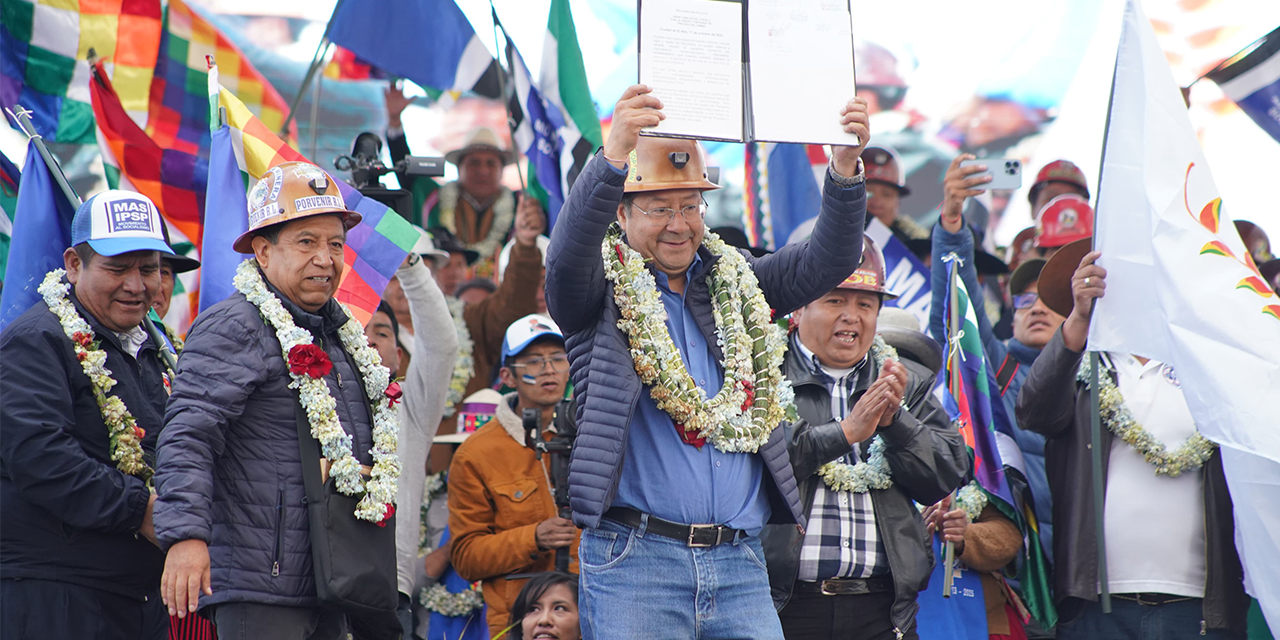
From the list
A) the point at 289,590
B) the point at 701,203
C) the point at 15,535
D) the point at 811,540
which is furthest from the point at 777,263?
the point at 15,535

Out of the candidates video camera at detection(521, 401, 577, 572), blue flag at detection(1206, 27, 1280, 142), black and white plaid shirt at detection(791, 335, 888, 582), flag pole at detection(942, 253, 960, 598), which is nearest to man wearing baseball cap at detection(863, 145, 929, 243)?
flag pole at detection(942, 253, 960, 598)

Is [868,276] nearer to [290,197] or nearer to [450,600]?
[290,197]

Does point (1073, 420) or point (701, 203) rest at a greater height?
point (701, 203)

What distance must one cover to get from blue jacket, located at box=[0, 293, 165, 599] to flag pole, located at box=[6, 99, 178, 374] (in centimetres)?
40

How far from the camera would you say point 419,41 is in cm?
720

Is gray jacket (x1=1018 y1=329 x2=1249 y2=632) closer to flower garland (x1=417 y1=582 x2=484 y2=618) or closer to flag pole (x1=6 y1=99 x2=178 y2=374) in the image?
flower garland (x1=417 y1=582 x2=484 y2=618)

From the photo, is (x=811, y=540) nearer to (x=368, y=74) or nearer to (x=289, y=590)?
(x=289, y=590)

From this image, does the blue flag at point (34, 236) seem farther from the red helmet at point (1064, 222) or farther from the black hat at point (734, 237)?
the red helmet at point (1064, 222)

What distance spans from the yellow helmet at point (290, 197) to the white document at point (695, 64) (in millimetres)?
1280

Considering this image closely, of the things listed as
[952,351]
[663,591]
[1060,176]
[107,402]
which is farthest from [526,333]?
[1060,176]

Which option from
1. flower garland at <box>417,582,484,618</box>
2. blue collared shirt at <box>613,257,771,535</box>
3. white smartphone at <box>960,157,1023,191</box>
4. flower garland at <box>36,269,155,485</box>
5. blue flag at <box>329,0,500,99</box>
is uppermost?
blue flag at <box>329,0,500,99</box>

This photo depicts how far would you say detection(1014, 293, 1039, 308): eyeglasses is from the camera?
22.3ft

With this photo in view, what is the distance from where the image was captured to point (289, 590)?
3.87 metres

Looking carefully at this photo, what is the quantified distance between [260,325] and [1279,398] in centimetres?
401
